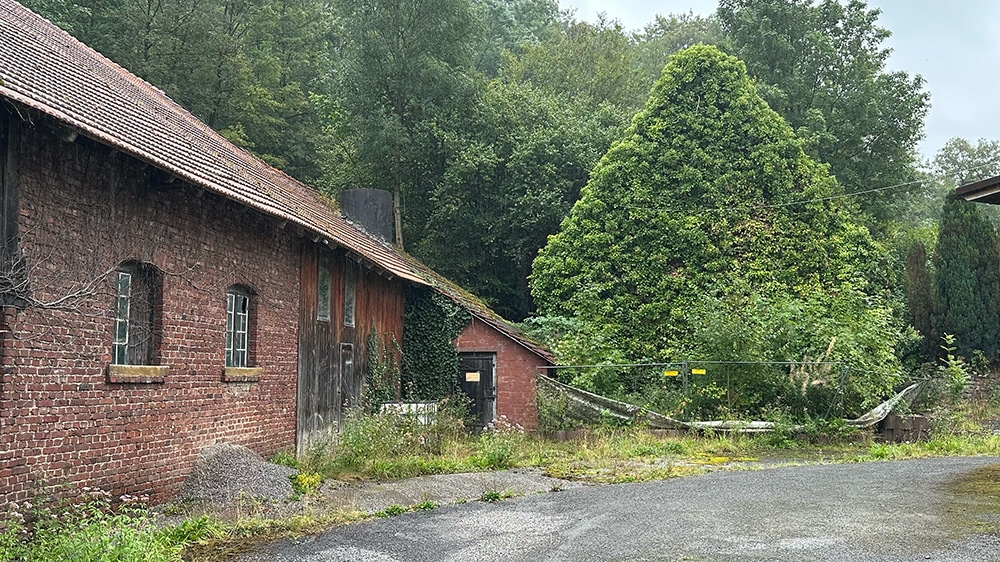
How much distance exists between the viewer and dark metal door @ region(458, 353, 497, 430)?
2156 cm

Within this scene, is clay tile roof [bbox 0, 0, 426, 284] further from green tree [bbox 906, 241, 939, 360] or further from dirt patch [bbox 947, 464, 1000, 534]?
green tree [bbox 906, 241, 939, 360]

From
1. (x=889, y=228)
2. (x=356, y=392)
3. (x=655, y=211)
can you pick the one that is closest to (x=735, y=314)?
(x=655, y=211)

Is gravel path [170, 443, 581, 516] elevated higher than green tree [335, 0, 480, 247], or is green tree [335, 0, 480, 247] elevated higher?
green tree [335, 0, 480, 247]

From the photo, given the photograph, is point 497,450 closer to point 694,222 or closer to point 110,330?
point 110,330

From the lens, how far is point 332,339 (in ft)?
55.4

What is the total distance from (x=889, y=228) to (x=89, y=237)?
33.2 m

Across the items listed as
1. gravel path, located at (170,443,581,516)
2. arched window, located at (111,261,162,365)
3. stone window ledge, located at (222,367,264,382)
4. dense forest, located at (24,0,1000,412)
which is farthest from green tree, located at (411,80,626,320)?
arched window, located at (111,261,162,365)

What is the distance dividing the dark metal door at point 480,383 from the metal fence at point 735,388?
2.14 meters

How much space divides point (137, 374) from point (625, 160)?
54.5 feet

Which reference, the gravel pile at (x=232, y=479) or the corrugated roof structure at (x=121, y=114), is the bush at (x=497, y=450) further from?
the corrugated roof structure at (x=121, y=114)

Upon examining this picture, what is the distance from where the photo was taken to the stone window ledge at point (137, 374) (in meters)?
10.1

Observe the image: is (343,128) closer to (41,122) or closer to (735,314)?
(735,314)

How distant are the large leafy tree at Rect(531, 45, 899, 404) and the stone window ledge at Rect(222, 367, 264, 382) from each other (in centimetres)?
1053

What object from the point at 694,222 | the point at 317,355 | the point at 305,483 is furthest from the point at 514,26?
the point at 305,483
